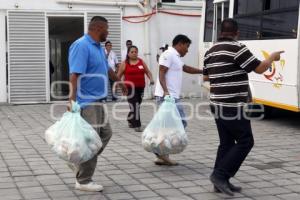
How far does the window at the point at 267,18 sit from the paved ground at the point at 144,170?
1812 mm

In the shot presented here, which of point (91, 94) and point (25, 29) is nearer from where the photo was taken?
point (91, 94)

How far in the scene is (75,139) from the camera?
17.9 ft

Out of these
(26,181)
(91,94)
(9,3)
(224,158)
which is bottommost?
(26,181)

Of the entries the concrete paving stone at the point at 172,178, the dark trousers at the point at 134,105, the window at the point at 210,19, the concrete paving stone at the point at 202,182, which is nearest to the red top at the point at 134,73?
the dark trousers at the point at 134,105

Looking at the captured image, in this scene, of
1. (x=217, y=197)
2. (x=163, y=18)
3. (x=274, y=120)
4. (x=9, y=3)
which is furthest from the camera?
(x=163, y=18)

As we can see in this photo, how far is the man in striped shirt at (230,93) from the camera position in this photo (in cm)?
543

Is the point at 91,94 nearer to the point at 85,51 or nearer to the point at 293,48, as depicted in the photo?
the point at 85,51

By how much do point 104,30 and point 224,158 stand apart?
1.81 metres

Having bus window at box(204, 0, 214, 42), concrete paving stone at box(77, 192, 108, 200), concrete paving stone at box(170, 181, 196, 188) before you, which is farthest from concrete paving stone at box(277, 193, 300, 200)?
bus window at box(204, 0, 214, 42)

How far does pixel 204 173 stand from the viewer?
657cm

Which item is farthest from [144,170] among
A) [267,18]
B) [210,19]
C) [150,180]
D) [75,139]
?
[210,19]

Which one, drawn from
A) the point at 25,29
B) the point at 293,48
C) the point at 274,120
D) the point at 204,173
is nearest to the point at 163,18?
the point at 25,29

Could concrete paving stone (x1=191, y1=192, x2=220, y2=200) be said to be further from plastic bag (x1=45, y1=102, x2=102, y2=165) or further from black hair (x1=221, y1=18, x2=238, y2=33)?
black hair (x1=221, y1=18, x2=238, y2=33)

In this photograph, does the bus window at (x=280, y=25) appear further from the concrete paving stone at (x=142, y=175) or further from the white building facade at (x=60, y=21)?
the white building facade at (x=60, y=21)
